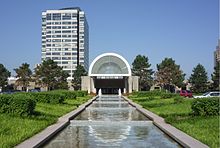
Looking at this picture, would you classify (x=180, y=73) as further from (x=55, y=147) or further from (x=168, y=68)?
(x=55, y=147)

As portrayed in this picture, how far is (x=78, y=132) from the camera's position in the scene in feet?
47.9

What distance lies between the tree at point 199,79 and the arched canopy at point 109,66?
49.8ft

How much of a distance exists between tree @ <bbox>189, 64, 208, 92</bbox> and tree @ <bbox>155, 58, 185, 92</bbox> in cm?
460

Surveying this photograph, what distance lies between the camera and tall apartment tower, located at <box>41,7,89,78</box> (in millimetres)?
163125

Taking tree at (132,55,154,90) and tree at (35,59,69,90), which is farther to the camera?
tree at (132,55,154,90)

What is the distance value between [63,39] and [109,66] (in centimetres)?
7283

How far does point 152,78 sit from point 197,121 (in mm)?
84618

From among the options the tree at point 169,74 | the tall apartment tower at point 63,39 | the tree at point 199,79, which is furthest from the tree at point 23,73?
the tall apartment tower at point 63,39

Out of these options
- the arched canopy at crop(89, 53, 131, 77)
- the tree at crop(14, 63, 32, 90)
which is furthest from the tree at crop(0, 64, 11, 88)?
the arched canopy at crop(89, 53, 131, 77)

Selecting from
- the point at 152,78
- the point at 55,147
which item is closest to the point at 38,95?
the point at 55,147

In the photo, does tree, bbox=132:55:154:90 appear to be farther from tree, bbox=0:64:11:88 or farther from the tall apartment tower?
the tall apartment tower

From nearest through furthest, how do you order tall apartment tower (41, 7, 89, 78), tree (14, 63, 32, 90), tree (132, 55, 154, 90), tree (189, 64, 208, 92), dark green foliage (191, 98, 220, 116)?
dark green foliage (191, 98, 220, 116), tree (189, 64, 208, 92), tree (14, 63, 32, 90), tree (132, 55, 154, 90), tall apartment tower (41, 7, 89, 78)

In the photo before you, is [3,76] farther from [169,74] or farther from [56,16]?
[56,16]

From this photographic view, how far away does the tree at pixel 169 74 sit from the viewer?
8800cm
